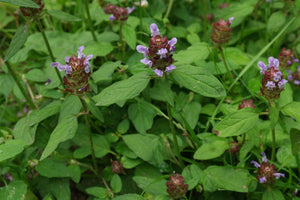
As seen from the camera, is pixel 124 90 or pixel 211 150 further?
pixel 211 150

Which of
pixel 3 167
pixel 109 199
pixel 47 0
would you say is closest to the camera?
pixel 109 199

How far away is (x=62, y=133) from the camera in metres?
1.55

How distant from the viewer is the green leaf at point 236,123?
1.47 m

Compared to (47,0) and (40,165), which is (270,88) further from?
(47,0)

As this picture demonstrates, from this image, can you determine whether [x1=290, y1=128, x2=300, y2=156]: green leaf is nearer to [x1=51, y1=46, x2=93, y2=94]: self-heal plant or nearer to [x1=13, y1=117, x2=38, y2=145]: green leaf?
[x1=51, y1=46, x2=93, y2=94]: self-heal plant

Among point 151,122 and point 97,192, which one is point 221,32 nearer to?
point 151,122

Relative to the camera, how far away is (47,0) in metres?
3.26

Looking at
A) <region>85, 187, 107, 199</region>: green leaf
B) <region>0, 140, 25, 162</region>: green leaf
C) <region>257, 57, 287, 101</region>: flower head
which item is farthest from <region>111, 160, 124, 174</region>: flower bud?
<region>257, 57, 287, 101</region>: flower head

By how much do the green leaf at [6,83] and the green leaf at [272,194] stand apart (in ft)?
5.42

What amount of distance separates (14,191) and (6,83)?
2.33 ft

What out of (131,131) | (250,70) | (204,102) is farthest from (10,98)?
(250,70)

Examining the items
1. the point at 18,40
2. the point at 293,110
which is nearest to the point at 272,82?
the point at 293,110

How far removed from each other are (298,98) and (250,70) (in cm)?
39

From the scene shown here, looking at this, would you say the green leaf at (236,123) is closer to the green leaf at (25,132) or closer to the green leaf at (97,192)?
the green leaf at (97,192)
